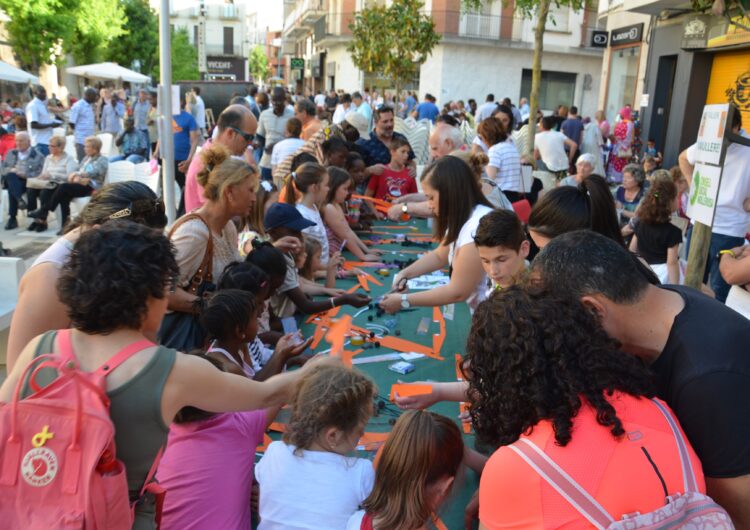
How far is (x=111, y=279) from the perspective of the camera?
1725 millimetres

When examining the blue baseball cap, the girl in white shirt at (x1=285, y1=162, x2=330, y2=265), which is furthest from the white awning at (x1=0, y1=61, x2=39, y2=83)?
the blue baseball cap

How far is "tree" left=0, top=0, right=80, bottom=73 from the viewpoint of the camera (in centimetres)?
2748

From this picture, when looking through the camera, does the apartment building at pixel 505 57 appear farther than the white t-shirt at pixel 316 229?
Yes

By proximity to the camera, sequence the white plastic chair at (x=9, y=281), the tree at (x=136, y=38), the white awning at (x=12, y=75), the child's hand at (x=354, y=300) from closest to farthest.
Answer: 1. the child's hand at (x=354, y=300)
2. the white plastic chair at (x=9, y=281)
3. the white awning at (x=12, y=75)
4. the tree at (x=136, y=38)

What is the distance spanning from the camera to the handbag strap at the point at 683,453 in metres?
1.46

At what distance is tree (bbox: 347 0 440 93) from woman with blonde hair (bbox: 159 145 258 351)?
11.6 meters

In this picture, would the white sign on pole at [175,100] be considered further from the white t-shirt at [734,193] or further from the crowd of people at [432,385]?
the white t-shirt at [734,193]

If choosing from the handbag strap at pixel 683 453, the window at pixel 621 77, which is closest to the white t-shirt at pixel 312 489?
the handbag strap at pixel 683 453

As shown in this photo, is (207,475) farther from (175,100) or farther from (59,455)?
(175,100)

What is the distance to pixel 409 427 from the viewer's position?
2244 millimetres

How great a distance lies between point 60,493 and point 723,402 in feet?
5.78

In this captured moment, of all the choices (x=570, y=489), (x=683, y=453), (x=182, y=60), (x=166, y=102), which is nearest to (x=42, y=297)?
(x=570, y=489)

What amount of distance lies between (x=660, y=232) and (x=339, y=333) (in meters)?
2.97

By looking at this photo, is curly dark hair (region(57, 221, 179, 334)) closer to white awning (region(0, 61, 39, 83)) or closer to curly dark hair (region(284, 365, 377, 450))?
curly dark hair (region(284, 365, 377, 450))
